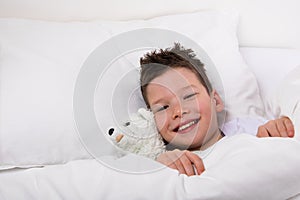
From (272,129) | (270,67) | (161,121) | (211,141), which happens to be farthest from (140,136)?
(270,67)

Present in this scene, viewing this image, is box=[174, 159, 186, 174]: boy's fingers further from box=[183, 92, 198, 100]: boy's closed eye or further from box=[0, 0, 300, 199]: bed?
box=[183, 92, 198, 100]: boy's closed eye

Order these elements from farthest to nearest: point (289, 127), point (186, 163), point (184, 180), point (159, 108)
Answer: point (159, 108) → point (289, 127) → point (186, 163) → point (184, 180)

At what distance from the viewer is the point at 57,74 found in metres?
1.12

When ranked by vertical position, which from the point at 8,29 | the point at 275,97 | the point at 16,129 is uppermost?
the point at 8,29

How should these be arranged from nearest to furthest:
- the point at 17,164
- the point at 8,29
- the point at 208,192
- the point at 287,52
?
the point at 208,192 < the point at 17,164 < the point at 8,29 < the point at 287,52

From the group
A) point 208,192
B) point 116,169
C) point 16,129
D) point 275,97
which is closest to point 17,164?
point 16,129

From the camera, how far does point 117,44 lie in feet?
4.04

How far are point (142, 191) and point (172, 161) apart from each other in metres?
0.16

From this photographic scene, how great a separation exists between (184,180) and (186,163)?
0.34 ft

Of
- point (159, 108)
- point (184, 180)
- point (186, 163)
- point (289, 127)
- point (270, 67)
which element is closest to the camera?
point (184, 180)

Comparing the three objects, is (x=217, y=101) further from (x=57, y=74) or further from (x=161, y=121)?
(x=57, y=74)

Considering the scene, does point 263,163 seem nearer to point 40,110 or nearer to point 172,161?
point 172,161

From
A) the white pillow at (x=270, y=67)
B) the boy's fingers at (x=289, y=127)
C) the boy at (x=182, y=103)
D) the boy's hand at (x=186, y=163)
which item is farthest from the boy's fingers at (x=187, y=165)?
the white pillow at (x=270, y=67)

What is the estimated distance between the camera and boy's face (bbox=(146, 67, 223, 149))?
1.11 meters
